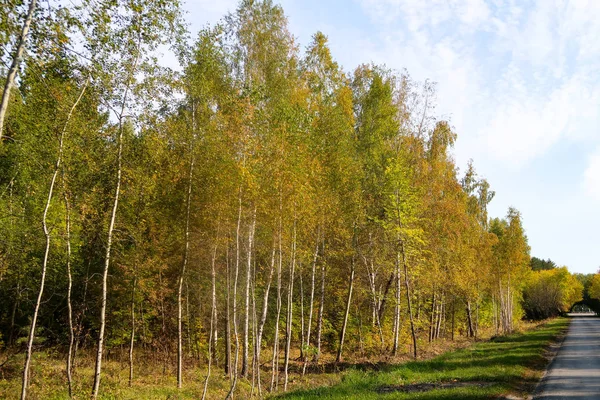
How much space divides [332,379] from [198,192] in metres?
9.70

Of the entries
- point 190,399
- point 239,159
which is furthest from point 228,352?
point 239,159

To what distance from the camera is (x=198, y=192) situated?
634 inches

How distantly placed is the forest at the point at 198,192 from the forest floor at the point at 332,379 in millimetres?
321

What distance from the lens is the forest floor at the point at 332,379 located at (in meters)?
11.8

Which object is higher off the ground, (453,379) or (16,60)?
(16,60)

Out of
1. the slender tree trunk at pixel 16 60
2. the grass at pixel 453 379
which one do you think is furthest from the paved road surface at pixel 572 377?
the slender tree trunk at pixel 16 60

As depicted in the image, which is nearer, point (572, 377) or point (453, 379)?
point (453, 379)

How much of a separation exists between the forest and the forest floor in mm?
321

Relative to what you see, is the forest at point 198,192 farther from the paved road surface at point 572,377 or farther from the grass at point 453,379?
the paved road surface at point 572,377

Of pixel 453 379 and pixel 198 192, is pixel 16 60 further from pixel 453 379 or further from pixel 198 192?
pixel 453 379

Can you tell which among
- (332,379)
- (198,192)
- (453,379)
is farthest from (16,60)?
(332,379)

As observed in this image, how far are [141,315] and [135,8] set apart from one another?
16837 mm

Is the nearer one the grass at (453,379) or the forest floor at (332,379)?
the grass at (453,379)

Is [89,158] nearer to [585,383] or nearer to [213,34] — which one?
[213,34]
